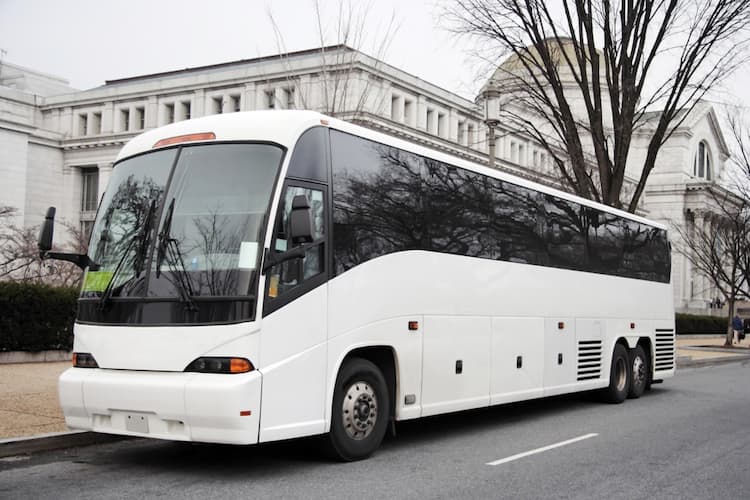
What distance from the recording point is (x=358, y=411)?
334 inches

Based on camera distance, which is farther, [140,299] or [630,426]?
[630,426]

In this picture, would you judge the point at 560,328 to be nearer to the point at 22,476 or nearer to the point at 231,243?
the point at 231,243

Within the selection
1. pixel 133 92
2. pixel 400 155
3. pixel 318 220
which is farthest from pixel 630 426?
pixel 133 92

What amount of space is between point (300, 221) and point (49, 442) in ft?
11.9

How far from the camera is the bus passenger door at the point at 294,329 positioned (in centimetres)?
743

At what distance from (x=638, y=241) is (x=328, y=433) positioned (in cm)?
990

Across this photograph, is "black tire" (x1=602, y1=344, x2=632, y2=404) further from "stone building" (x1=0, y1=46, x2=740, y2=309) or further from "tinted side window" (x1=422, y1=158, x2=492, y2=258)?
"stone building" (x1=0, y1=46, x2=740, y2=309)

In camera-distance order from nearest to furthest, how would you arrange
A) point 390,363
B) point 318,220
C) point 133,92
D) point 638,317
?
point 318,220, point 390,363, point 638,317, point 133,92

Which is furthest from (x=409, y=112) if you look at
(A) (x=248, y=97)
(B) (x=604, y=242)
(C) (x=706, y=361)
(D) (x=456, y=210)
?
(D) (x=456, y=210)

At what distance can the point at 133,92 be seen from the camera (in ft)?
218

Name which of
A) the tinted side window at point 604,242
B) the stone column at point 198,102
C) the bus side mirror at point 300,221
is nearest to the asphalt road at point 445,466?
the bus side mirror at point 300,221

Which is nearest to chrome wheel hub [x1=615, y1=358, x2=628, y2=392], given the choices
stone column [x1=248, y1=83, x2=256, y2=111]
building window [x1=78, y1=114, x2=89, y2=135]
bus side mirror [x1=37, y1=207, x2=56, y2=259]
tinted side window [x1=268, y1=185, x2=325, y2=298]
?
tinted side window [x1=268, y1=185, x2=325, y2=298]

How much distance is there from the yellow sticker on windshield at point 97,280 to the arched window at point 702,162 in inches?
3950

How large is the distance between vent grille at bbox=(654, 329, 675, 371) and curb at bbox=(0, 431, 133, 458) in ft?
36.2
